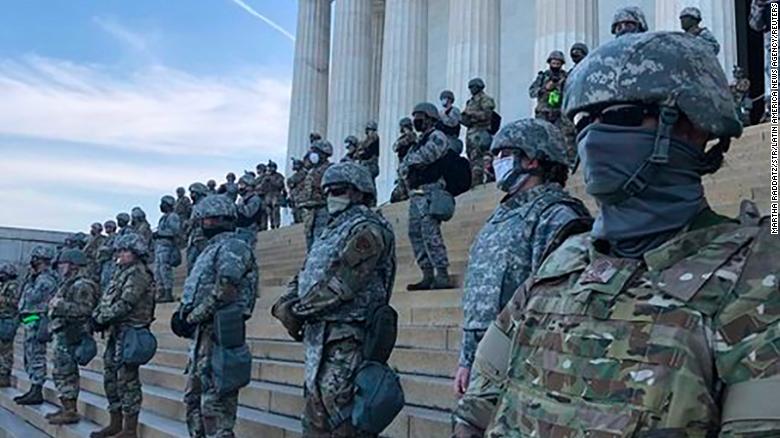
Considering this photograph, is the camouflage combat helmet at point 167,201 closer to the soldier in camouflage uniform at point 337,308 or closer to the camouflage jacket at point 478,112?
the camouflage jacket at point 478,112

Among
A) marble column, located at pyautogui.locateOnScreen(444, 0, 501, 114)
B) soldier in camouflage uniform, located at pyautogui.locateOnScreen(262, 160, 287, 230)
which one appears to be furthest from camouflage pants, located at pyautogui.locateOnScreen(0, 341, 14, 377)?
marble column, located at pyautogui.locateOnScreen(444, 0, 501, 114)

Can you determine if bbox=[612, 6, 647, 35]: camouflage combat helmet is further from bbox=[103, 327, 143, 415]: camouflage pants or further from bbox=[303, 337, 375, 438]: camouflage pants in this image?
bbox=[103, 327, 143, 415]: camouflage pants

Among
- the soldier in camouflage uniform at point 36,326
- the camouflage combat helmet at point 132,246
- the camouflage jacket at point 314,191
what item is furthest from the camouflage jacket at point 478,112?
the soldier in camouflage uniform at point 36,326

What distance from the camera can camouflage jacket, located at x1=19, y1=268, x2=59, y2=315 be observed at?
34.3 ft

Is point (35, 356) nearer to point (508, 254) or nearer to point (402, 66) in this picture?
point (508, 254)

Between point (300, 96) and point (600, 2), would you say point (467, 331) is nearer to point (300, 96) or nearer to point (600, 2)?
point (600, 2)

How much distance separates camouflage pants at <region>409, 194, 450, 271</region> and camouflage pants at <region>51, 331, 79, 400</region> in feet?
13.0

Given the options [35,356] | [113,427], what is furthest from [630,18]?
[35,356]

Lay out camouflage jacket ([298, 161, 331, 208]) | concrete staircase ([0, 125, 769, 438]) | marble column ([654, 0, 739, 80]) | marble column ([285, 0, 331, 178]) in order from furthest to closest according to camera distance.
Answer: marble column ([285, 0, 331, 178]) < marble column ([654, 0, 739, 80]) < camouflage jacket ([298, 161, 331, 208]) < concrete staircase ([0, 125, 769, 438])

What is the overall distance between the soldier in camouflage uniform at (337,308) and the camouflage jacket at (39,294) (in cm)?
724

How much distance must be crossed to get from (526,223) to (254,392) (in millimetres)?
4236

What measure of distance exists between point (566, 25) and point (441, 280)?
7714mm

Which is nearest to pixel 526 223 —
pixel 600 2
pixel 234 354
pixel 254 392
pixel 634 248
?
pixel 634 248

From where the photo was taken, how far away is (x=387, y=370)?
410 cm
